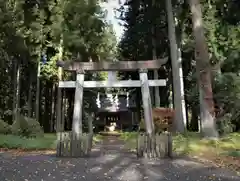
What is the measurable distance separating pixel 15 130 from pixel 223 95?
10244 mm

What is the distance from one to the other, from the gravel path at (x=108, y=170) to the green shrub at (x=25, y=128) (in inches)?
269

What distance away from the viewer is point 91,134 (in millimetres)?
11578

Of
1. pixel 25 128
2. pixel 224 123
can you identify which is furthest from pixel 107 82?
pixel 224 123

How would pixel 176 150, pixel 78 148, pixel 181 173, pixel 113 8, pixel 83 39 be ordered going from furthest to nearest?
pixel 113 8, pixel 83 39, pixel 176 150, pixel 78 148, pixel 181 173

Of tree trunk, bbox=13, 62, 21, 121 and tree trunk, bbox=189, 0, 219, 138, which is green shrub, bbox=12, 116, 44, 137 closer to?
tree trunk, bbox=13, 62, 21, 121

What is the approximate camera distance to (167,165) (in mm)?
9164

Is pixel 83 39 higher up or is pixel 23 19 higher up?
pixel 23 19

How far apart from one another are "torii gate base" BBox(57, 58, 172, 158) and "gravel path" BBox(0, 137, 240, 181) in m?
0.65

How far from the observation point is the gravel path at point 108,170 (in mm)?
7398

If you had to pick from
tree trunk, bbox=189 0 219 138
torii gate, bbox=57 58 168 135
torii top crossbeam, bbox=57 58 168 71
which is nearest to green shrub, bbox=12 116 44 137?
torii gate, bbox=57 58 168 135

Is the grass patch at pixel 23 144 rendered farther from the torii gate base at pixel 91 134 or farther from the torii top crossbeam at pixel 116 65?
the torii top crossbeam at pixel 116 65

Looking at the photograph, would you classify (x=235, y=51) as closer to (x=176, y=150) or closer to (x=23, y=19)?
(x=176, y=150)

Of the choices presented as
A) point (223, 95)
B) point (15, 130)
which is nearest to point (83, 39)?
point (15, 130)

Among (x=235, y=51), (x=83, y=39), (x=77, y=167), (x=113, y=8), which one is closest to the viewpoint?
(x=77, y=167)
